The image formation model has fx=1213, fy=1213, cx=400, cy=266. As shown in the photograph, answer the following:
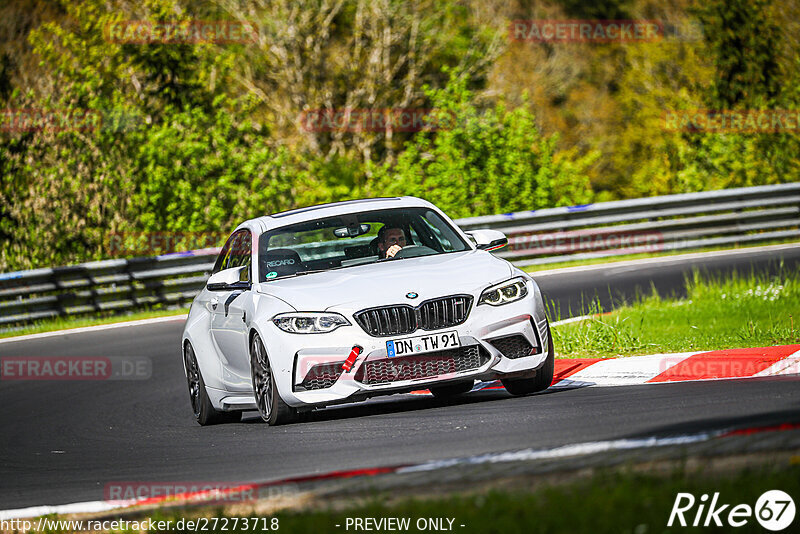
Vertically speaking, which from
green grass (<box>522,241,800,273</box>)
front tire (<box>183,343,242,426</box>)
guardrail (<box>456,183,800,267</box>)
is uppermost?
front tire (<box>183,343,242,426</box>)

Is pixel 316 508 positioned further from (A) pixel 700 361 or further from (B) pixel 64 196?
(B) pixel 64 196

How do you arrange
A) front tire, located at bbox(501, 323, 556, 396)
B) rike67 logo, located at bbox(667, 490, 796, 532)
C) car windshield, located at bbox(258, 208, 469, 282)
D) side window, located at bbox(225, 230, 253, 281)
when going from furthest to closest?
side window, located at bbox(225, 230, 253, 281) < car windshield, located at bbox(258, 208, 469, 282) < front tire, located at bbox(501, 323, 556, 396) < rike67 logo, located at bbox(667, 490, 796, 532)

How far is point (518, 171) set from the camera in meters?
25.2

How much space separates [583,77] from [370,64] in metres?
18.9

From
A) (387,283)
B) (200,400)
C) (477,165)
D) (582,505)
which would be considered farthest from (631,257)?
(582,505)

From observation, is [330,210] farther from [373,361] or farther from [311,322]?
[373,361]

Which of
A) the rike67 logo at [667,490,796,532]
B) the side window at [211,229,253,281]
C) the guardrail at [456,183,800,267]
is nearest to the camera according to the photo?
the rike67 logo at [667,490,796,532]

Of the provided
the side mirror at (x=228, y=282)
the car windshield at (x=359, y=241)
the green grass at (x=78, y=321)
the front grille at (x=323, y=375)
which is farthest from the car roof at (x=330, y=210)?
the green grass at (x=78, y=321)

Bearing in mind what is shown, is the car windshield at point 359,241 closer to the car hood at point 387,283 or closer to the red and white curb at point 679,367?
the car hood at point 387,283

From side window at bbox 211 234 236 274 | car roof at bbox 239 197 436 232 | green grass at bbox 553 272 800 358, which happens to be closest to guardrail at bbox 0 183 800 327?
green grass at bbox 553 272 800 358

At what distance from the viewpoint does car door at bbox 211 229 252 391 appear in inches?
347

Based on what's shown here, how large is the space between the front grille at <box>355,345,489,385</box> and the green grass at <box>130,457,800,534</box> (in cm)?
293

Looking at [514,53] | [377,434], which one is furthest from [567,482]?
[514,53]

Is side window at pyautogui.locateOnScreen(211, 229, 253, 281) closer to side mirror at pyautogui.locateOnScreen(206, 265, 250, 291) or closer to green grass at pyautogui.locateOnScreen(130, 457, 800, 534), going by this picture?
side mirror at pyautogui.locateOnScreen(206, 265, 250, 291)
